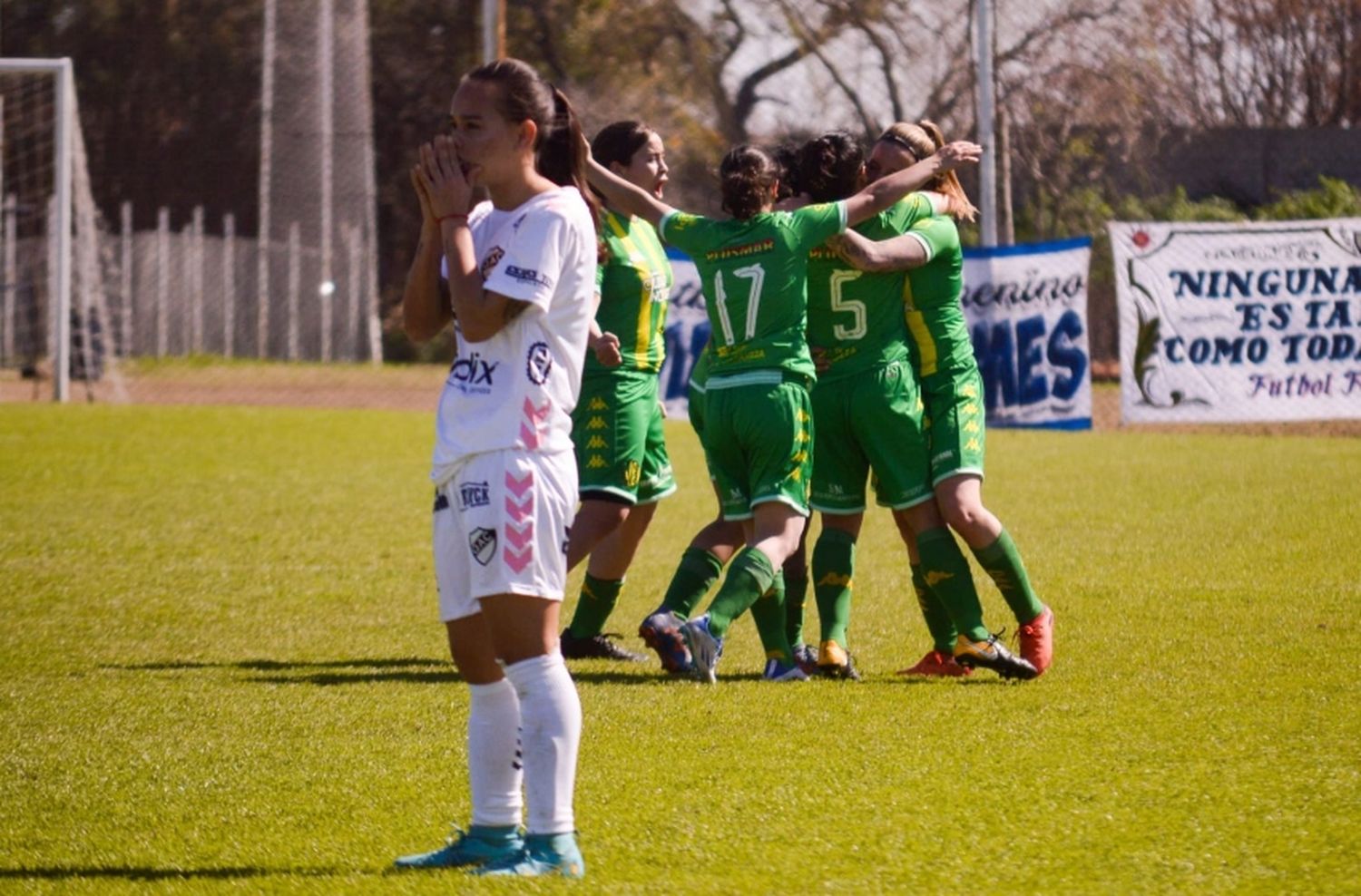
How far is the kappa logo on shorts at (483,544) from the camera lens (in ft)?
12.1

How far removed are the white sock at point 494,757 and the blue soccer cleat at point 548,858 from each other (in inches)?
4.9

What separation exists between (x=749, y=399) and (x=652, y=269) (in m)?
1.17

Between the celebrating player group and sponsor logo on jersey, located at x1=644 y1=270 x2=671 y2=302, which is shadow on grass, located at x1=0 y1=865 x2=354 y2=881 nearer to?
the celebrating player group

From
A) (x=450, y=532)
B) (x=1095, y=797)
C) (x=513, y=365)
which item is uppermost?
(x=513, y=365)

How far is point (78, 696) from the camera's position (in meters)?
6.04

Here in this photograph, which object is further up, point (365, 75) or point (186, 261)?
point (365, 75)

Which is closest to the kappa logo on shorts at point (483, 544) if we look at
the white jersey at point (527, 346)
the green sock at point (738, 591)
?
the white jersey at point (527, 346)

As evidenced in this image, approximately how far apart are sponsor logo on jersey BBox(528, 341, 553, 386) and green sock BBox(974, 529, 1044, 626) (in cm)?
272

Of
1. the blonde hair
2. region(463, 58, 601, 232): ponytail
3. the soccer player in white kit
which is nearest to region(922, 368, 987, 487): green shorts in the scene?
the blonde hair

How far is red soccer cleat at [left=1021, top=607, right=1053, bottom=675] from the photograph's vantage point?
20.0ft

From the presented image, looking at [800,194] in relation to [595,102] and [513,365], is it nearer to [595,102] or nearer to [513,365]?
[513,365]

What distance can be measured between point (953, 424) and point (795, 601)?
35.8 inches

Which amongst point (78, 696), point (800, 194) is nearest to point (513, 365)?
point (800, 194)

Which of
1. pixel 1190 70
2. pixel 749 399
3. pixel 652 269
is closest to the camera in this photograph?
pixel 749 399
